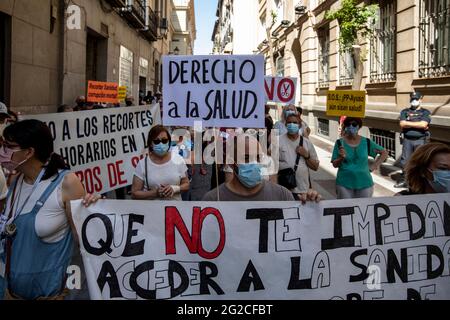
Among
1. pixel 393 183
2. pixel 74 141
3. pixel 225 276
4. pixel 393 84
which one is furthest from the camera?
pixel 393 84

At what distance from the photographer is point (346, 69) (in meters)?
16.2

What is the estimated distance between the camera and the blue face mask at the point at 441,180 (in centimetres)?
301

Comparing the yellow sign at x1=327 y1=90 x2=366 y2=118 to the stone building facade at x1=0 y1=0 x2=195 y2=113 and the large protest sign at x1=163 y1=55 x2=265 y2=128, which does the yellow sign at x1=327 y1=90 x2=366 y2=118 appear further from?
the stone building facade at x1=0 y1=0 x2=195 y2=113

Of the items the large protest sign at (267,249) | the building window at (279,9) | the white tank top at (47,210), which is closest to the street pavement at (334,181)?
the large protest sign at (267,249)

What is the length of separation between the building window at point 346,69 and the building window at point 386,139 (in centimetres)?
294

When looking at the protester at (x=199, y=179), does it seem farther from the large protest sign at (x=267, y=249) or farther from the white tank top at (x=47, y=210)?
the white tank top at (x=47, y=210)

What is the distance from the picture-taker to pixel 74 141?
17.1 ft

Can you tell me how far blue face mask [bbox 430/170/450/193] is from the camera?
118 inches

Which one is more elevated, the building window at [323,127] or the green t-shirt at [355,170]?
the building window at [323,127]

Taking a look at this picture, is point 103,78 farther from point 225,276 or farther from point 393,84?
point 225,276

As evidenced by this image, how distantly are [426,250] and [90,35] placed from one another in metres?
15.0

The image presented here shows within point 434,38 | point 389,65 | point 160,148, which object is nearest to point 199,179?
point 160,148

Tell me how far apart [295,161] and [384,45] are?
9.26 metres
